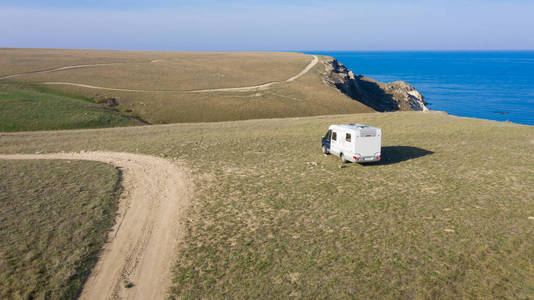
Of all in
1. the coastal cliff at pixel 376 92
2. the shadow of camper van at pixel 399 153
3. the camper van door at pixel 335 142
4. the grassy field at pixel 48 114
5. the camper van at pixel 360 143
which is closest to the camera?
the camper van at pixel 360 143

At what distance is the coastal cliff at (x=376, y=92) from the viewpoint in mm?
95581

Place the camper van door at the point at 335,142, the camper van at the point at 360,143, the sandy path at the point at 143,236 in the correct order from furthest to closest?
the camper van door at the point at 335,142 < the camper van at the point at 360,143 < the sandy path at the point at 143,236

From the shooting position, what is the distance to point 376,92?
107 meters

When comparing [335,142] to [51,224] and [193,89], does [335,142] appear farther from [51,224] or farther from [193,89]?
[193,89]

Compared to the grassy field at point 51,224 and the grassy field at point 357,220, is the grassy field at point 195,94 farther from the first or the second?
the grassy field at point 51,224

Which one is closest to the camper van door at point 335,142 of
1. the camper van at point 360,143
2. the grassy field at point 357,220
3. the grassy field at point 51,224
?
the camper van at point 360,143

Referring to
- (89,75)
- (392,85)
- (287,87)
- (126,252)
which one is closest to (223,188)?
(126,252)

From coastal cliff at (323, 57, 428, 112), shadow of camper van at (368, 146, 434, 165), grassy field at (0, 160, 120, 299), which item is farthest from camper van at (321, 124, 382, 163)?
coastal cliff at (323, 57, 428, 112)

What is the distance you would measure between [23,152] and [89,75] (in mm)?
54765

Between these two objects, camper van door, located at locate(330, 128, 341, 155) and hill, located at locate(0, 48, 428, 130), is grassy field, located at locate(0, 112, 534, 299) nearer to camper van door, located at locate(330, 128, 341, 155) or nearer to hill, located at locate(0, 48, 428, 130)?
camper van door, located at locate(330, 128, 341, 155)

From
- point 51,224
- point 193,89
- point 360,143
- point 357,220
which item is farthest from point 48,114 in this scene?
point 357,220

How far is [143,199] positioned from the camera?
20.1 m

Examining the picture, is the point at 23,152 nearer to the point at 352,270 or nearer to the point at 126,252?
the point at 126,252

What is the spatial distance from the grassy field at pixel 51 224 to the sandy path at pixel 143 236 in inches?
24.1
